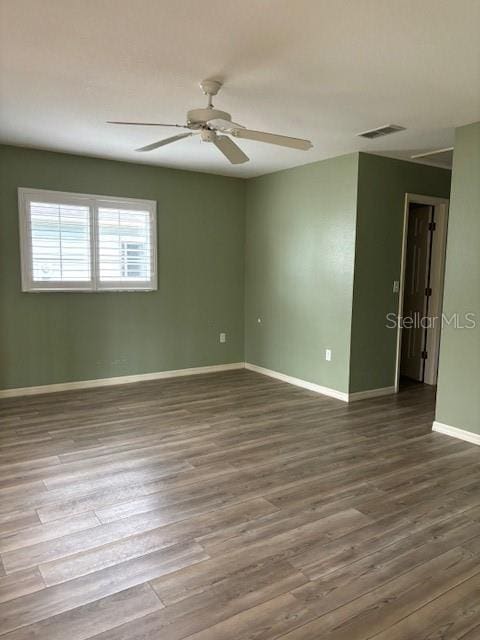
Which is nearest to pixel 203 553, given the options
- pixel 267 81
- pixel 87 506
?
pixel 87 506

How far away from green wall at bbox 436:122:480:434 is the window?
3.28 metres

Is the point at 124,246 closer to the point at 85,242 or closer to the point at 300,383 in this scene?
the point at 85,242

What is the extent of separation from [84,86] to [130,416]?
277cm

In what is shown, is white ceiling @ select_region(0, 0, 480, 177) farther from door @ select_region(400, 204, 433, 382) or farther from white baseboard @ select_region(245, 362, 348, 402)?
white baseboard @ select_region(245, 362, 348, 402)

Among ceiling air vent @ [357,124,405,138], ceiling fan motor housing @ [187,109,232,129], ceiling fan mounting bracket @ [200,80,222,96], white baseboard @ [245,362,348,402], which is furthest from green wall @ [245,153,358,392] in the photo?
ceiling fan motor housing @ [187,109,232,129]

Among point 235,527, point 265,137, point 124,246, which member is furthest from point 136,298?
point 235,527

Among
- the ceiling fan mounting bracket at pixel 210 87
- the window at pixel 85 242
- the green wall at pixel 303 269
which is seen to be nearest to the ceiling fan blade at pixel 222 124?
the ceiling fan mounting bracket at pixel 210 87

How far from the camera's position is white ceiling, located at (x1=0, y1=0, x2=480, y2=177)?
2.09 metres

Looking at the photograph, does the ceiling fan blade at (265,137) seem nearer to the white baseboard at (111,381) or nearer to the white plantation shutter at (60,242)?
the white plantation shutter at (60,242)

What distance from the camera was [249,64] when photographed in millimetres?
2596

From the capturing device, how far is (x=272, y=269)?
5848mm

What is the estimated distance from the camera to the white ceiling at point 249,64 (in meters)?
2.09

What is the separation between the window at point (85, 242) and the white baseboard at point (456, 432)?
3.45 m

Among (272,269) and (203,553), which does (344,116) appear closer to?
(272,269)
